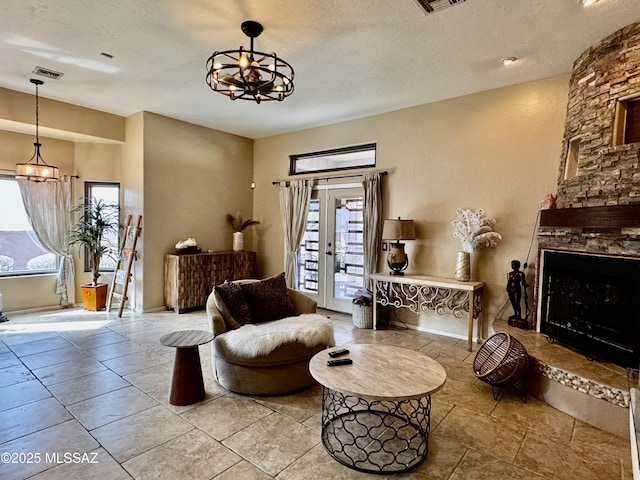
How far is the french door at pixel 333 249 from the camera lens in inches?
219

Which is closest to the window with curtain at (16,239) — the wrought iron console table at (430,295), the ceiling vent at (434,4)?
the wrought iron console table at (430,295)

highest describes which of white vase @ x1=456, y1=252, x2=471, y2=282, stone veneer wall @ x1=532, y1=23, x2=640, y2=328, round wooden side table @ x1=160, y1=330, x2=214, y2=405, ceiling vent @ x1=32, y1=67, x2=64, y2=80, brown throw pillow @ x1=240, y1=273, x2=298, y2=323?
ceiling vent @ x1=32, y1=67, x2=64, y2=80

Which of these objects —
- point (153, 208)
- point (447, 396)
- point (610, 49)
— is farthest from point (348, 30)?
point (153, 208)

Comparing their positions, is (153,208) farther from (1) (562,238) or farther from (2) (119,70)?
(1) (562,238)

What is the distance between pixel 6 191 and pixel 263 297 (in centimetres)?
477

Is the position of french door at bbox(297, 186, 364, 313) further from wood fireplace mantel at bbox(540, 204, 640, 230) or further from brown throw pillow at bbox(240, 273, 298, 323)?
wood fireplace mantel at bbox(540, 204, 640, 230)

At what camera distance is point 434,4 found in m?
2.59

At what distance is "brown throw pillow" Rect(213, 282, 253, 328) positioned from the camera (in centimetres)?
328

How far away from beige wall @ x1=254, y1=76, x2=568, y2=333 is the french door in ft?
2.22

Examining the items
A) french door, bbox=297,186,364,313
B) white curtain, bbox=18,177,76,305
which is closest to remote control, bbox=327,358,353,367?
french door, bbox=297,186,364,313

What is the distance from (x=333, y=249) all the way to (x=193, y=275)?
2350mm

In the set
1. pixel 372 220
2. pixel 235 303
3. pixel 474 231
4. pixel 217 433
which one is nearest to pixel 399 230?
pixel 372 220

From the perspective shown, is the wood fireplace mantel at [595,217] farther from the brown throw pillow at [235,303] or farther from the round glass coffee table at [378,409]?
the brown throw pillow at [235,303]

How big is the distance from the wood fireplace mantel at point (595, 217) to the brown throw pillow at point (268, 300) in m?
2.75
